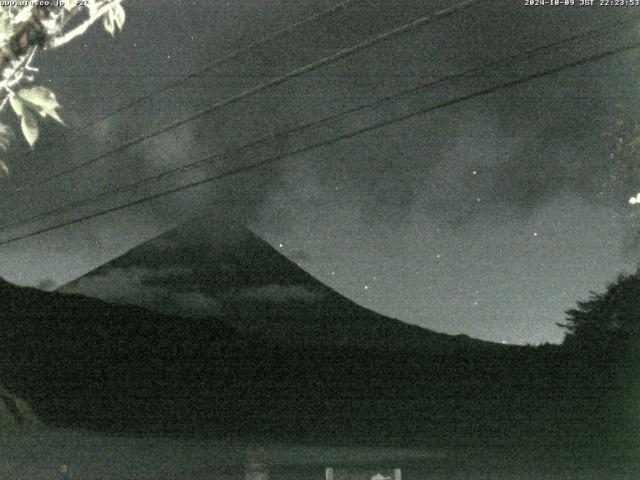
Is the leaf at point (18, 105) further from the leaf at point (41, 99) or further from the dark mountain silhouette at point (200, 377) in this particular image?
the dark mountain silhouette at point (200, 377)

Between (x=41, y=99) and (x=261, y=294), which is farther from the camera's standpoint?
(x=261, y=294)

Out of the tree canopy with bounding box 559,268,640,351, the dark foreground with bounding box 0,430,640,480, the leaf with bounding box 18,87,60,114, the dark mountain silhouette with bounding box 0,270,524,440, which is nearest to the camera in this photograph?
the leaf with bounding box 18,87,60,114

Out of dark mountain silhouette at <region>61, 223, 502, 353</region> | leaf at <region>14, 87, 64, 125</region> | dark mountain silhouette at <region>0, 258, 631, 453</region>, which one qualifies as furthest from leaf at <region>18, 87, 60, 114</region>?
dark mountain silhouette at <region>61, 223, 502, 353</region>

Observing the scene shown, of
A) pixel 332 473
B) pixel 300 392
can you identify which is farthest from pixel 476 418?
pixel 332 473

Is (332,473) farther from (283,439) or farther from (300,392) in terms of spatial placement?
(300,392)

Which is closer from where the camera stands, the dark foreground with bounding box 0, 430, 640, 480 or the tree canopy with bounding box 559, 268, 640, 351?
the dark foreground with bounding box 0, 430, 640, 480

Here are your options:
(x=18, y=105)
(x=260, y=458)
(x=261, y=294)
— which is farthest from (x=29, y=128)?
(x=261, y=294)

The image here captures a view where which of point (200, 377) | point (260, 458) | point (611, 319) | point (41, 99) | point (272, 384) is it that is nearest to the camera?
point (41, 99)

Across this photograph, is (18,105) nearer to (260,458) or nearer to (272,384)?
(260,458)

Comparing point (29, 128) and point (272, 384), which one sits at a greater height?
point (272, 384)

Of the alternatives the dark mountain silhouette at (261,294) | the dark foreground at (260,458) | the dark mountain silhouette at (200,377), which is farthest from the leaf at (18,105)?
the dark mountain silhouette at (261,294)

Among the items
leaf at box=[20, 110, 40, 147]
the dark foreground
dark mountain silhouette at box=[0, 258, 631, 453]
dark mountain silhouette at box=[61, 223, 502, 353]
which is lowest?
leaf at box=[20, 110, 40, 147]

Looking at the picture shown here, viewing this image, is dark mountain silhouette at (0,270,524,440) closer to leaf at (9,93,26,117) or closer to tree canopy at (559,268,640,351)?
tree canopy at (559,268,640,351)
